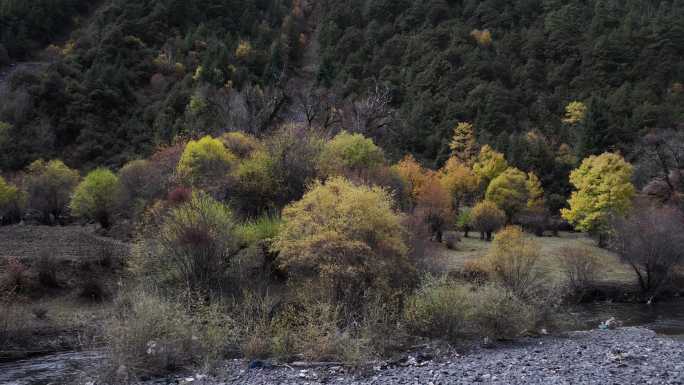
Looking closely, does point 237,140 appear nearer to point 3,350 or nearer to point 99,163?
point 3,350

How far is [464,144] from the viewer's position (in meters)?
95.0

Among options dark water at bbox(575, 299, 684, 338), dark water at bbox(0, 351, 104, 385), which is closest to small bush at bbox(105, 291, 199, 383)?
dark water at bbox(0, 351, 104, 385)

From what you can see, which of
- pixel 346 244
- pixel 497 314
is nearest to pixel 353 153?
pixel 346 244

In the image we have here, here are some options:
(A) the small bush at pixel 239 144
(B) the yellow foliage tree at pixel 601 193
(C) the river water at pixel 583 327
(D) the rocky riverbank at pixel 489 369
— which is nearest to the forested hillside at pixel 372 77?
(A) the small bush at pixel 239 144

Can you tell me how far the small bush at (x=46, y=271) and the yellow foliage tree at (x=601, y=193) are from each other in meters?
50.4

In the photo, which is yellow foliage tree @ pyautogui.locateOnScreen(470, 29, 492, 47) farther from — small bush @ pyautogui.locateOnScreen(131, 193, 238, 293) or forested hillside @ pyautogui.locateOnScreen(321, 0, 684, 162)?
small bush @ pyautogui.locateOnScreen(131, 193, 238, 293)

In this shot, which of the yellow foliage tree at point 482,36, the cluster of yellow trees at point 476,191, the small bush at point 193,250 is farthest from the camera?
the yellow foliage tree at point 482,36

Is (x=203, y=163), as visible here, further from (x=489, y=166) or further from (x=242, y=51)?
(x=242, y=51)

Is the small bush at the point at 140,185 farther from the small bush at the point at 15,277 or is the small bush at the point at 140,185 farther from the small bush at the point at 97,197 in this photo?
the small bush at the point at 15,277

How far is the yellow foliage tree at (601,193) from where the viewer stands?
56.5 metres

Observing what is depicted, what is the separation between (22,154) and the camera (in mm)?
82375

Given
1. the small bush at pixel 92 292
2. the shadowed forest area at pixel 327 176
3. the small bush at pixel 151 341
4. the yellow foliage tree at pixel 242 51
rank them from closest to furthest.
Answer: the small bush at pixel 151 341 < the shadowed forest area at pixel 327 176 < the small bush at pixel 92 292 < the yellow foliage tree at pixel 242 51

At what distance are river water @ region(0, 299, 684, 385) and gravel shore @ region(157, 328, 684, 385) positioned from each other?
6.85 metres

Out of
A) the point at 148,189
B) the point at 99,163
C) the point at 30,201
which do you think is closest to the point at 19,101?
the point at 99,163
